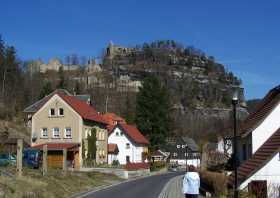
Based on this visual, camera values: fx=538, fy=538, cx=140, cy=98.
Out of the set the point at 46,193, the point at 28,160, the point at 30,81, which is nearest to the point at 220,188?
the point at 46,193

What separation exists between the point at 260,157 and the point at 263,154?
245 millimetres

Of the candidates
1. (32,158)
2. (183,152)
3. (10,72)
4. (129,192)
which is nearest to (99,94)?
(183,152)

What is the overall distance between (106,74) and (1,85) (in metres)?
82.8

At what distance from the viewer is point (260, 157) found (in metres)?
28.9

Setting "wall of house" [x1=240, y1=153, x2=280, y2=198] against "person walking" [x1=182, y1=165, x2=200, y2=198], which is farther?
"wall of house" [x1=240, y1=153, x2=280, y2=198]

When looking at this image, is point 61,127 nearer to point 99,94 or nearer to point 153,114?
point 153,114

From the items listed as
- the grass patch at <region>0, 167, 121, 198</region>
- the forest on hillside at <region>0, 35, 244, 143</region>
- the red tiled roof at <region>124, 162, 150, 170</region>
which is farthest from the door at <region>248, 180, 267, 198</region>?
the red tiled roof at <region>124, 162, 150, 170</region>

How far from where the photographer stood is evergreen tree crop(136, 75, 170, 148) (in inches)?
3964

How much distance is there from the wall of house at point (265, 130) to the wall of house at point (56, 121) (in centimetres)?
3899

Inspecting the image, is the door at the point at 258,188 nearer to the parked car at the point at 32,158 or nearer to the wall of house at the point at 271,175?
the wall of house at the point at 271,175

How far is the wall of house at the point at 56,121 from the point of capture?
6797 centimetres

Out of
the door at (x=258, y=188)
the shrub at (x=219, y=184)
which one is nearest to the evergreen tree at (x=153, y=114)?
the shrub at (x=219, y=184)

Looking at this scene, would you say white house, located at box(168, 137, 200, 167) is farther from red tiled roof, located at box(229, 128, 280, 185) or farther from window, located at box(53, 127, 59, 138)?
red tiled roof, located at box(229, 128, 280, 185)

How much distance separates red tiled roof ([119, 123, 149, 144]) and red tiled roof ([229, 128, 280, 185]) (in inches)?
2341
